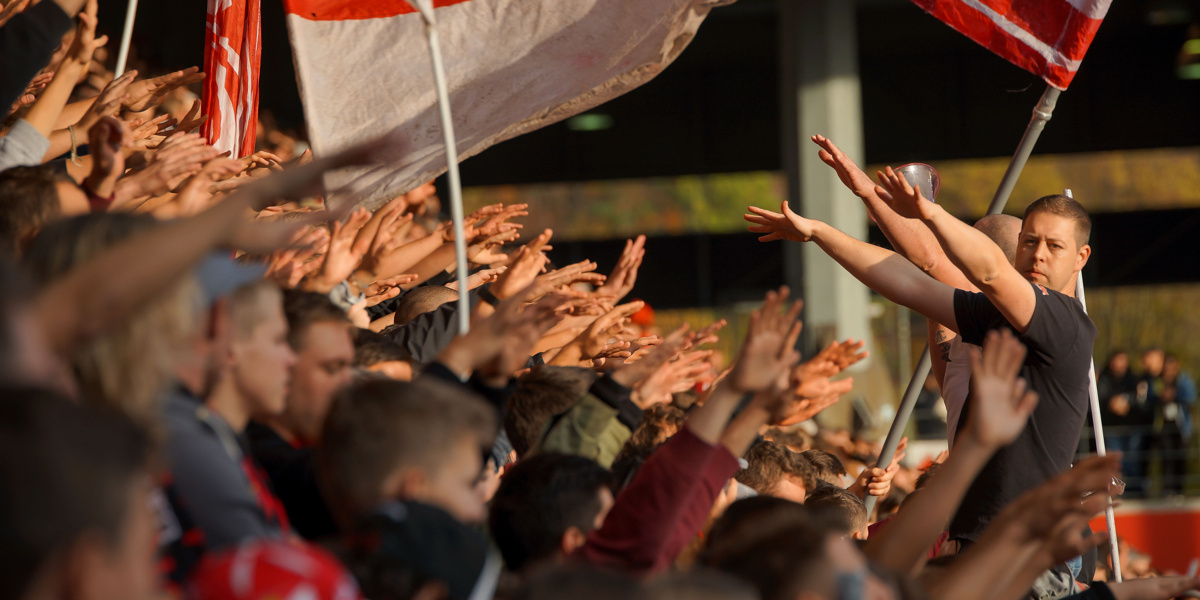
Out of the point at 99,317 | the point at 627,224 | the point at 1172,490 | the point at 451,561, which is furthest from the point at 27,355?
the point at 627,224

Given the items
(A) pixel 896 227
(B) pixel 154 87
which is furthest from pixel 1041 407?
(B) pixel 154 87

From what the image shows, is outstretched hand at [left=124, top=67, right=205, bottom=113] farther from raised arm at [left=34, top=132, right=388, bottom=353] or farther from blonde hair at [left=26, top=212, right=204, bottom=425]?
raised arm at [left=34, top=132, right=388, bottom=353]

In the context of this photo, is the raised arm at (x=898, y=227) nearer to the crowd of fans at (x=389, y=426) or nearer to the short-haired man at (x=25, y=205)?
the crowd of fans at (x=389, y=426)

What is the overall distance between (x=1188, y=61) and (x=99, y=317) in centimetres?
1405

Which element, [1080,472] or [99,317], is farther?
[1080,472]

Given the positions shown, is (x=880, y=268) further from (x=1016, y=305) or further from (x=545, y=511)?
(x=545, y=511)

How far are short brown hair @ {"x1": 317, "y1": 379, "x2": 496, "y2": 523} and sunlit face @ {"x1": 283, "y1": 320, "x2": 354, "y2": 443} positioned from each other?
377mm

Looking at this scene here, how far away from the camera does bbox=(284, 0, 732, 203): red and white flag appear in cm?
398

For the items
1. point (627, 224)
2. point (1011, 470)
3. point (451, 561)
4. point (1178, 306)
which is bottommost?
point (1178, 306)

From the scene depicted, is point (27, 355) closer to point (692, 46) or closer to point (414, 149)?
point (414, 149)

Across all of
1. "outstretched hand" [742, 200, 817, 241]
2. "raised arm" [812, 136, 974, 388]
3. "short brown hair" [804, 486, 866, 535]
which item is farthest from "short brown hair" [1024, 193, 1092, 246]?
"short brown hair" [804, 486, 866, 535]

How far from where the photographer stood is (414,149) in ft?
13.2

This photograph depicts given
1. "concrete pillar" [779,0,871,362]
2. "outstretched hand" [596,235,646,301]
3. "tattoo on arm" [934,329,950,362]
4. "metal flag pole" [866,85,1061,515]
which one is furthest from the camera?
Result: "concrete pillar" [779,0,871,362]

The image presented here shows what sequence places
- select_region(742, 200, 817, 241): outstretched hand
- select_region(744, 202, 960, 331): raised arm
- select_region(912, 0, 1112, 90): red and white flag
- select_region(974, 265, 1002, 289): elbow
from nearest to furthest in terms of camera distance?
1. select_region(974, 265, 1002, 289): elbow
2. select_region(744, 202, 960, 331): raised arm
3. select_region(742, 200, 817, 241): outstretched hand
4. select_region(912, 0, 1112, 90): red and white flag
